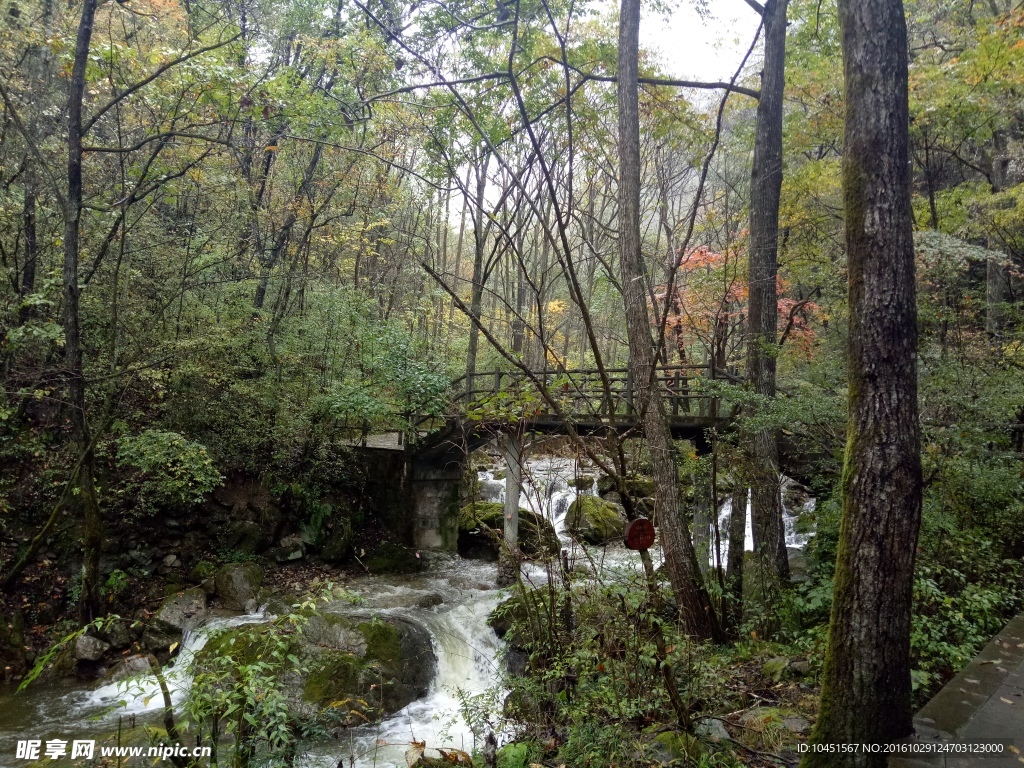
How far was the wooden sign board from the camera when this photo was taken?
11.1ft

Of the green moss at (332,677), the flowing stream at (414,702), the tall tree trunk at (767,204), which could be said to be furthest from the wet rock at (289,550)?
the tall tree trunk at (767,204)

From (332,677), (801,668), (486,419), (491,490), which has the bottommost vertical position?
(332,677)

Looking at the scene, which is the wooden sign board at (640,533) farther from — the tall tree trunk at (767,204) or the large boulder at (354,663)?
the large boulder at (354,663)

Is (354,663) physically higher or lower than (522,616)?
lower

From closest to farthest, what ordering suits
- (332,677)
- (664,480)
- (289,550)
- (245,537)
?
(664,480) < (332,677) < (245,537) < (289,550)

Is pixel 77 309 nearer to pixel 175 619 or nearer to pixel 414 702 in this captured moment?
pixel 175 619

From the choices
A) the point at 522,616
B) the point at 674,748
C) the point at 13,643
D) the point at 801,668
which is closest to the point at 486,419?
the point at 522,616

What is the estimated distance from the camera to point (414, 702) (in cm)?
799

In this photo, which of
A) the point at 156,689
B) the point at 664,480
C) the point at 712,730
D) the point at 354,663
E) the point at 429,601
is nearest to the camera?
the point at 712,730

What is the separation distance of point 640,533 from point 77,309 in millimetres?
8011

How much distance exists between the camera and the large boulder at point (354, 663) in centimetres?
717

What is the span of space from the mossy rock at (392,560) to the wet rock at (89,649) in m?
5.19

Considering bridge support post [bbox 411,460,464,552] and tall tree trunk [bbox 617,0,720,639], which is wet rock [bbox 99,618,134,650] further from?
tall tree trunk [bbox 617,0,720,639]

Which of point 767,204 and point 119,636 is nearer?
point 767,204
